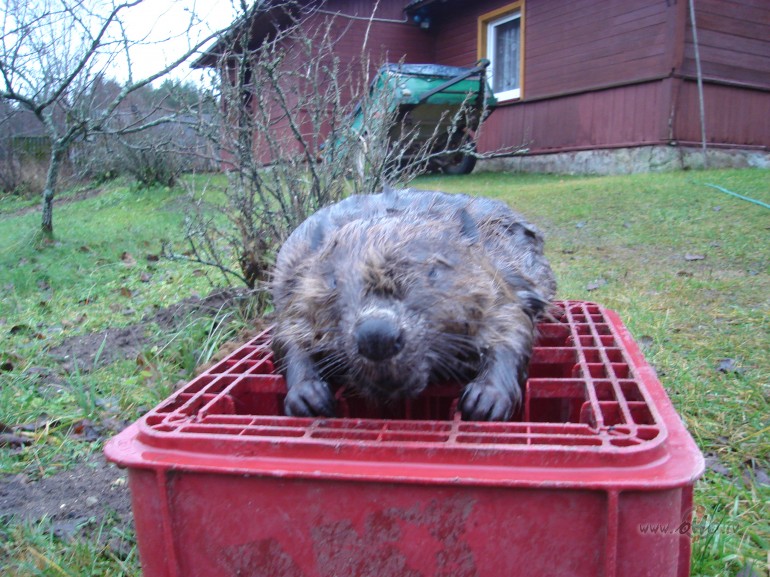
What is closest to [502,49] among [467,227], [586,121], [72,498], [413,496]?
[586,121]

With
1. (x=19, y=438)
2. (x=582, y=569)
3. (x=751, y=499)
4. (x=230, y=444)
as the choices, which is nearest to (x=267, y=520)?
(x=230, y=444)

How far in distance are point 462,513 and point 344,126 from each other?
3103mm

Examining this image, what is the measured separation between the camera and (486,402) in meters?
1.58

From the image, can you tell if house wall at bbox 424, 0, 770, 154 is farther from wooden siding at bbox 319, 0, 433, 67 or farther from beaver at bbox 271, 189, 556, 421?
beaver at bbox 271, 189, 556, 421

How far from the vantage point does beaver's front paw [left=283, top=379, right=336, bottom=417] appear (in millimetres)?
1655

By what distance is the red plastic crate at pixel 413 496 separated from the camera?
116 cm

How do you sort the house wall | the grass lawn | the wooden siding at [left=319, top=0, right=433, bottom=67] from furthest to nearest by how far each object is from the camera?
1. the wooden siding at [left=319, top=0, right=433, bottom=67]
2. the house wall
3. the grass lawn

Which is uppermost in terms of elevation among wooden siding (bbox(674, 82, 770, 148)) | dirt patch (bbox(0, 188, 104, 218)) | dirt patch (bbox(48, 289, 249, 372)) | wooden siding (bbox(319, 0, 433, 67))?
wooden siding (bbox(319, 0, 433, 67))

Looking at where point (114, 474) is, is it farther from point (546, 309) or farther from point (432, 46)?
point (432, 46)

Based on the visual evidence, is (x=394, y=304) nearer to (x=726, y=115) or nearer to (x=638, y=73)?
(x=638, y=73)

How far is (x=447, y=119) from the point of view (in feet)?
36.7

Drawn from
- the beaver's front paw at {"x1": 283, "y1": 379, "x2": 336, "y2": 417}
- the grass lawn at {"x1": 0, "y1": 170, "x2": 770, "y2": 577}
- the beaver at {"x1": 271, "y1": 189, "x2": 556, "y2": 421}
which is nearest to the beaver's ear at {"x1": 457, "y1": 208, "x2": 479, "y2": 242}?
the beaver at {"x1": 271, "y1": 189, "x2": 556, "y2": 421}

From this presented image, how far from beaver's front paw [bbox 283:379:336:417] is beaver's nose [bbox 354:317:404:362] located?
10.2 inches

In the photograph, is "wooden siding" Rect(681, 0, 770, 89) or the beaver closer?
the beaver
